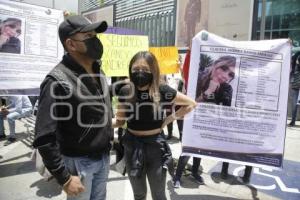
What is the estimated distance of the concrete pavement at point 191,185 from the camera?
4020 millimetres

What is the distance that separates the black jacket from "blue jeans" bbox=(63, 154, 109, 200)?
50 millimetres

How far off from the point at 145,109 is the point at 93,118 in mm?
669

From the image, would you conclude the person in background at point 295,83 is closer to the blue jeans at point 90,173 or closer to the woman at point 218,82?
the woman at point 218,82

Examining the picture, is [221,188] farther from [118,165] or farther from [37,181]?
[37,181]

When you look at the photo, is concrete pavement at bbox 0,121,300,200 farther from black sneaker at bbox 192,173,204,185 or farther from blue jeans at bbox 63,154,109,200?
blue jeans at bbox 63,154,109,200

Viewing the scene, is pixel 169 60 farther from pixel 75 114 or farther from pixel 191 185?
pixel 75 114

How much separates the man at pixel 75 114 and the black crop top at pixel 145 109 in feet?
1.51

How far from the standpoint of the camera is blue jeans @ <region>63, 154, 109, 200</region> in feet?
6.84

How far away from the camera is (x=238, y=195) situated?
4.10 metres

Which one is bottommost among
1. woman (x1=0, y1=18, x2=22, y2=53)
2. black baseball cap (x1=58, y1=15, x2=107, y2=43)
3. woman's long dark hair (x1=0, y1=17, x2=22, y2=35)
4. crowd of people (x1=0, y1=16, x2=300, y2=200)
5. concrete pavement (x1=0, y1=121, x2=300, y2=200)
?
concrete pavement (x1=0, y1=121, x2=300, y2=200)

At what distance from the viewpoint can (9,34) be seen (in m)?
4.49

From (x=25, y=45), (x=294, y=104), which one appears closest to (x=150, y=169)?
(x=25, y=45)

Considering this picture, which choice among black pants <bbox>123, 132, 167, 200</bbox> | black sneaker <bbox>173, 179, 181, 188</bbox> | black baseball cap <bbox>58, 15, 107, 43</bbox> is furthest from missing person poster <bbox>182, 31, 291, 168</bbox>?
black baseball cap <bbox>58, 15, 107, 43</bbox>

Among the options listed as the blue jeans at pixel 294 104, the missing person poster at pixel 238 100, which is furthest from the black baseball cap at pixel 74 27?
the blue jeans at pixel 294 104
